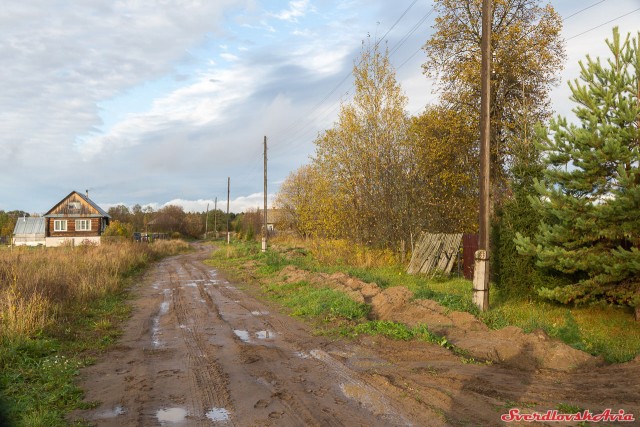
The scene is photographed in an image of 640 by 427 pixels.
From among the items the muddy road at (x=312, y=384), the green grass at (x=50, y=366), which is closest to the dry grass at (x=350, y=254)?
the muddy road at (x=312, y=384)

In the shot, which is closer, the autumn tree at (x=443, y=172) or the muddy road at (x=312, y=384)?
the muddy road at (x=312, y=384)

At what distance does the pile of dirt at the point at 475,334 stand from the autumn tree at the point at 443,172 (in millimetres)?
8305

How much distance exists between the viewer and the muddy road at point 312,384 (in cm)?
558

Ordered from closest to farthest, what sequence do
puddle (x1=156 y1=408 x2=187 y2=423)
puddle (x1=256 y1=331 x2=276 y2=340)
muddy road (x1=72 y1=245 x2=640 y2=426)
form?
puddle (x1=156 y1=408 x2=187 y2=423) < muddy road (x1=72 y1=245 x2=640 y2=426) < puddle (x1=256 y1=331 x2=276 y2=340)

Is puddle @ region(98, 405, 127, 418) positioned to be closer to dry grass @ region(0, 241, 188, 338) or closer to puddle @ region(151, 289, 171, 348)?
puddle @ region(151, 289, 171, 348)

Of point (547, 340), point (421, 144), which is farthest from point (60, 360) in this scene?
point (421, 144)

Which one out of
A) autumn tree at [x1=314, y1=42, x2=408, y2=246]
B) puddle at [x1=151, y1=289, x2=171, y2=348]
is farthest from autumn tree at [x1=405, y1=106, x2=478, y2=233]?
puddle at [x1=151, y1=289, x2=171, y2=348]

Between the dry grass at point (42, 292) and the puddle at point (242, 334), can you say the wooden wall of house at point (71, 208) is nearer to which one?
the dry grass at point (42, 292)

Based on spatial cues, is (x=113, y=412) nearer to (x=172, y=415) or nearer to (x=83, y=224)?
(x=172, y=415)

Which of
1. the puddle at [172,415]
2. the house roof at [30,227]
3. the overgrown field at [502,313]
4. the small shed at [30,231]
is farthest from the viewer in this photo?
the house roof at [30,227]

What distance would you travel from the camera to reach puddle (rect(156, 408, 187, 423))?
18.0ft

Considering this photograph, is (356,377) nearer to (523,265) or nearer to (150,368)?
(150,368)

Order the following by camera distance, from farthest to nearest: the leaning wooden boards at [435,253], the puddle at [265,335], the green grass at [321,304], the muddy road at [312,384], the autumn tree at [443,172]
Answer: the autumn tree at [443,172] → the leaning wooden boards at [435,253] → the green grass at [321,304] → the puddle at [265,335] → the muddy road at [312,384]

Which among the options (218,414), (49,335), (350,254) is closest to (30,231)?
(350,254)
